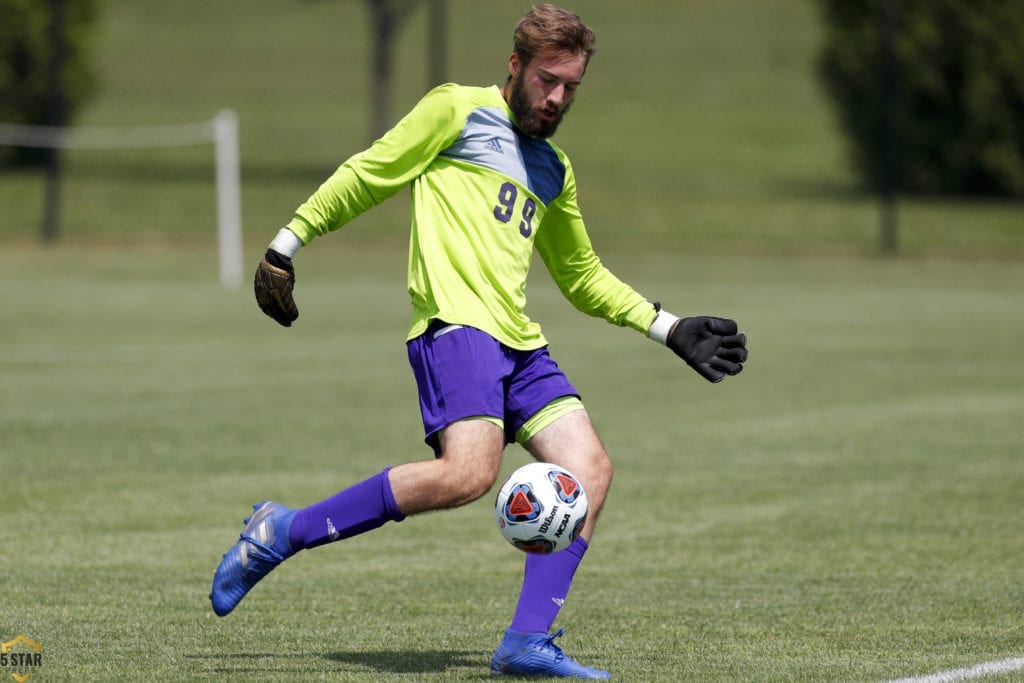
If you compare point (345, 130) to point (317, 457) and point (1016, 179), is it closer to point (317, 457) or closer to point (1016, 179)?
point (1016, 179)

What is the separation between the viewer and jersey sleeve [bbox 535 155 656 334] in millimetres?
6188

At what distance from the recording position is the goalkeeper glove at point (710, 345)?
19.7 ft

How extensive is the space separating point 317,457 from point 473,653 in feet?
15.8

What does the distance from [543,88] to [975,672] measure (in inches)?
93.3

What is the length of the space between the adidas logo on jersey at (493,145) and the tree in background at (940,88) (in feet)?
75.8

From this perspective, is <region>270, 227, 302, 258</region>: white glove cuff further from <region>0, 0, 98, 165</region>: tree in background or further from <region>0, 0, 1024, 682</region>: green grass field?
<region>0, 0, 98, 165</region>: tree in background

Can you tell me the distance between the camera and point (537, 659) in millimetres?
5590

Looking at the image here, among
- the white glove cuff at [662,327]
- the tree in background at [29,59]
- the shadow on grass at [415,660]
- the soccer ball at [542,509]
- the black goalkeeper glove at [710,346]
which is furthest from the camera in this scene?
the tree in background at [29,59]

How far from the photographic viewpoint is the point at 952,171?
30.7m

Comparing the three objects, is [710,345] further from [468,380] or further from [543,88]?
[543,88]

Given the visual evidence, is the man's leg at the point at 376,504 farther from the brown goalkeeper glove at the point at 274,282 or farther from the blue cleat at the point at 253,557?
the brown goalkeeper glove at the point at 274,282

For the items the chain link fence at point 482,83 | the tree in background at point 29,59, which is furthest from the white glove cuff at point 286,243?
the tree in background at point 29,59

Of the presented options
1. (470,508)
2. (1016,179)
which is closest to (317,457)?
(470,508)

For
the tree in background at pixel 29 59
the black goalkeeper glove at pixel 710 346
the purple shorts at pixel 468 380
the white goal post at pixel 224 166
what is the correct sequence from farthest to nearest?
the tree in background at pixel 29 59
the white goal post at pixel 224 166
the black goalkeeper glove at pixel 710 346
the purple shorts at pixel 468 380
